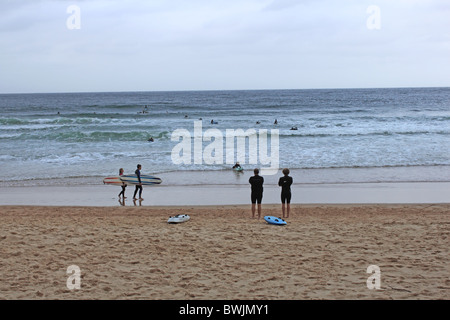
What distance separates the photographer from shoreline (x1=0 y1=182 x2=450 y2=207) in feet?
47.5

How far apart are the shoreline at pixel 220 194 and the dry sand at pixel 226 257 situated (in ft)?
8.82

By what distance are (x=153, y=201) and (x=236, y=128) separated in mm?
27018

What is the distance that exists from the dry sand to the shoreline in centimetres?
269

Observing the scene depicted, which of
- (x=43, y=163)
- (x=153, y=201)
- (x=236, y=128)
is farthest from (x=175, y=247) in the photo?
(x=236, y=128)

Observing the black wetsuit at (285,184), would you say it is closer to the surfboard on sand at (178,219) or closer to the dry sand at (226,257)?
the dry sand at (226,257)

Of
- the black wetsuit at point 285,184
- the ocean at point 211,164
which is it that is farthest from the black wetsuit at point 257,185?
the ocean at point 211,164

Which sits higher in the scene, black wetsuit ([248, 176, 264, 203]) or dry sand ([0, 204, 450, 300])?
black wetsuit ([248, 176, 264, 203])

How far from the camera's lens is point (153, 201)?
14812 mm

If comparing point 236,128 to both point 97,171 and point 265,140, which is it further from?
point 97,171

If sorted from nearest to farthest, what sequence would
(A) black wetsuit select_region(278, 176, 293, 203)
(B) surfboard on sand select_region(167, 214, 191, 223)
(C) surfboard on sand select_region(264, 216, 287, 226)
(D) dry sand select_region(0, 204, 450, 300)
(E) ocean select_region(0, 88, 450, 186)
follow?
(D) dry sand select_region(0, 204, 450, 300)
(C) surfboard on sand select_region(264, 216, 287, 226)
(B) surfboard on sand select_region(167, 214, 191, 223)
(A) black wetsuit select_region(278, 176, 293, 203)
(E) ocean select_region(0, 88, 450, 186)

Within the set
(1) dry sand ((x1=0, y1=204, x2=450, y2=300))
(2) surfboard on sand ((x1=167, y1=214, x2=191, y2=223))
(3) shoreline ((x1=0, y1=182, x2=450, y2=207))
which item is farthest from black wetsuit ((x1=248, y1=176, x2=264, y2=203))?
(3) shoreline ((x1=0, y1=182, x2=450, y2=207))

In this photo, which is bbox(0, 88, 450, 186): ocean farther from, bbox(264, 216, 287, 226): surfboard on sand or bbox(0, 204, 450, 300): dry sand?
bbox(0, 204, 450, 300): dry sand

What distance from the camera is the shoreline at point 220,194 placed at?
570 inches

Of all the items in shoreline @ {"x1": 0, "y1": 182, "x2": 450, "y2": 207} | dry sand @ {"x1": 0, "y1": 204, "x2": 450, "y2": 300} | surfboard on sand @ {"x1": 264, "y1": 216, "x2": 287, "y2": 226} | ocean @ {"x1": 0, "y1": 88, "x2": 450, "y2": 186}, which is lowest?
shoreline @ {"x1": 0, "y1": 182, "x2": 450, "y2": 207}
